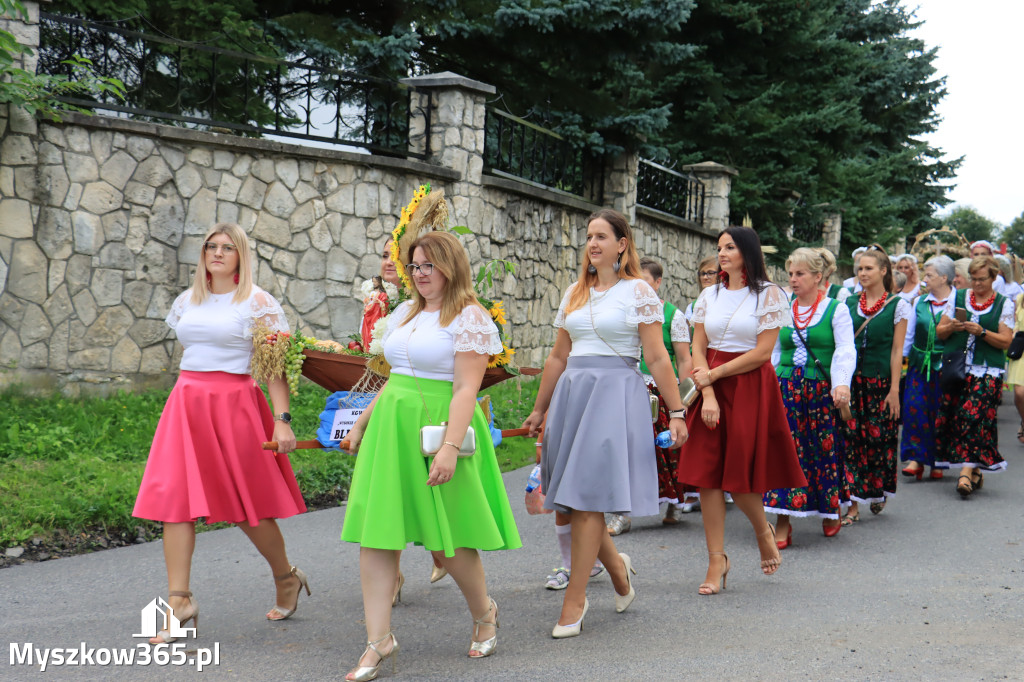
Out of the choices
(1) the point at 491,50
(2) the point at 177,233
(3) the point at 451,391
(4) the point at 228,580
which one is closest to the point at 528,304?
(1) the point at 491,50

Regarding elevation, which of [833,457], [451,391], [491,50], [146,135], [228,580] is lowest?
[228,580]

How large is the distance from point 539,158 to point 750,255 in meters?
8.26

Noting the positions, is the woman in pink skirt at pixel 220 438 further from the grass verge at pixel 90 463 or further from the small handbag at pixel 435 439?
the grass verge at pixel 90 463

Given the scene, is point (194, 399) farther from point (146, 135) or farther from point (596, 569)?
point (146, 135)

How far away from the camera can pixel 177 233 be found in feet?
32.1

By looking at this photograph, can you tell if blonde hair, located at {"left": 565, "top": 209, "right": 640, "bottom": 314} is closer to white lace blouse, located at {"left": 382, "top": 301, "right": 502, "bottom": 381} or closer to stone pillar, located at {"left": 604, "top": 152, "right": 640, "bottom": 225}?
white lace blouse, located at {"left": 382, "top": 301, "right": 502, "bottom": 381}

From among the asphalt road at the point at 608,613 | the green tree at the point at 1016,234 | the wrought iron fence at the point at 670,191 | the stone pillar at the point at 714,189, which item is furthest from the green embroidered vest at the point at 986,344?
the green tree at the point at 1016,234

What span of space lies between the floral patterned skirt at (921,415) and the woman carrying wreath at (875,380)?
5.32 feet

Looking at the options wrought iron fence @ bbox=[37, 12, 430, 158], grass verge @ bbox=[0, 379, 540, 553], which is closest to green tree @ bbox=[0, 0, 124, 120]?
wrought iron fence @ bbox=[37, 12, 430, 158]

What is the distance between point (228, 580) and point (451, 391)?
221cm

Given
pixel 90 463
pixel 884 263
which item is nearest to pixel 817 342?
pixel 884 263

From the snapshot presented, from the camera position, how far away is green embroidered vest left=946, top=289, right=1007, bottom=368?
9047 mm

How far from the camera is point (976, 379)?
9055 millimetres

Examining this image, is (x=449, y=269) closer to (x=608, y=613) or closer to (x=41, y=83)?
(x=608, y=613)
